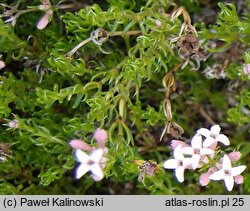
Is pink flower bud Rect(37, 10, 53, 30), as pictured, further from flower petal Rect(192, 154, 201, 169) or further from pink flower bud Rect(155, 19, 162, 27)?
flower petal Rect(192, 154, 201, 169)

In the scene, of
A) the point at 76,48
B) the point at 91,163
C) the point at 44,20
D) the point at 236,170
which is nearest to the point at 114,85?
the point at 76,48

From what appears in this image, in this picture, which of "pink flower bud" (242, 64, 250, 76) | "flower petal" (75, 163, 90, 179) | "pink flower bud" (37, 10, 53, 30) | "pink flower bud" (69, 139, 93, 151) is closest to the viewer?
"flower petal" (75, 163, 90, 179)

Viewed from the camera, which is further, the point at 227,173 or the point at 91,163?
the point at 227,173

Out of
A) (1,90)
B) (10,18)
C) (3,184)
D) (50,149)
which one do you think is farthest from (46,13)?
(3,184)

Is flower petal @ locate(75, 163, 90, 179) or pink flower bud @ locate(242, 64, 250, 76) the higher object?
pink flower bud @ locate(242, 64, 250, 76)

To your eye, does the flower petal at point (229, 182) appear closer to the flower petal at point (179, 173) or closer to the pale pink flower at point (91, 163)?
the flower petal at point (179, 173)

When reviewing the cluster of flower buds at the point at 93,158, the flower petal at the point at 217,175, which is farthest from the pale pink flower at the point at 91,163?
the flower petal at the point at 217,175

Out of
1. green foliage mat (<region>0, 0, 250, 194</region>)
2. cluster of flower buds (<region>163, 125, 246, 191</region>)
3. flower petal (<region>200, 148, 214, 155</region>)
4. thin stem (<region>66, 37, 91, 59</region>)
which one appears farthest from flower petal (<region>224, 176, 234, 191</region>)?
thin stem (<region>66, 37, 91, 59</region>)

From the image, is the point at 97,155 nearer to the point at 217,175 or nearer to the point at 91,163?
the point at 91,163
